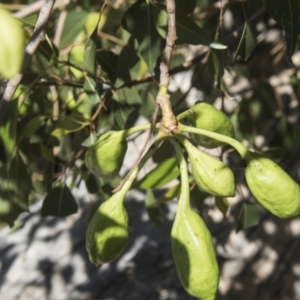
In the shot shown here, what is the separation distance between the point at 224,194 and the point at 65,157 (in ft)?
2.71

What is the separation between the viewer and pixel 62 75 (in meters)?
1.35

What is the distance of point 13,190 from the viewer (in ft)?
3.88

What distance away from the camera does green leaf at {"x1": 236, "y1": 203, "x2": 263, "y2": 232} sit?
1.41m

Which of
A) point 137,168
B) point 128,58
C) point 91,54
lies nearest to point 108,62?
point 128,58

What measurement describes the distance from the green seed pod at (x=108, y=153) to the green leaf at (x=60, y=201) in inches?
18.6

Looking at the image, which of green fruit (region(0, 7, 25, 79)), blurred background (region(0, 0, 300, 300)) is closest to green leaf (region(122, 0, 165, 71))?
blurred background (region(0, 0, 300, 300))

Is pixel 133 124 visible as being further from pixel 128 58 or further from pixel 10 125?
pixel 10 125

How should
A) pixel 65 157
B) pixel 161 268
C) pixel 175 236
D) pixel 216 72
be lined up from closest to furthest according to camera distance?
pixel 175 236
pixel 216 72
pixel 65 157
pixel 161 268

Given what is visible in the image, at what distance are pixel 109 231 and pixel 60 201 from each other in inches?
22.1

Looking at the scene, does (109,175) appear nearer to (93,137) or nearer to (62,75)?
(93,137)

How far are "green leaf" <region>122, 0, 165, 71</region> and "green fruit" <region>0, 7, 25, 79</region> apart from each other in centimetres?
66

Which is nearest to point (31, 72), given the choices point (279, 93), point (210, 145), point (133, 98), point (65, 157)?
point (133, 98)

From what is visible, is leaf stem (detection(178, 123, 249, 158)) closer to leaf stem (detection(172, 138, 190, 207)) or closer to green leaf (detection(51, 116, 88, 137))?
leaf stem (detection(172, 138, 190, 207))

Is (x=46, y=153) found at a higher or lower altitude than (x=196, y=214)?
lower
